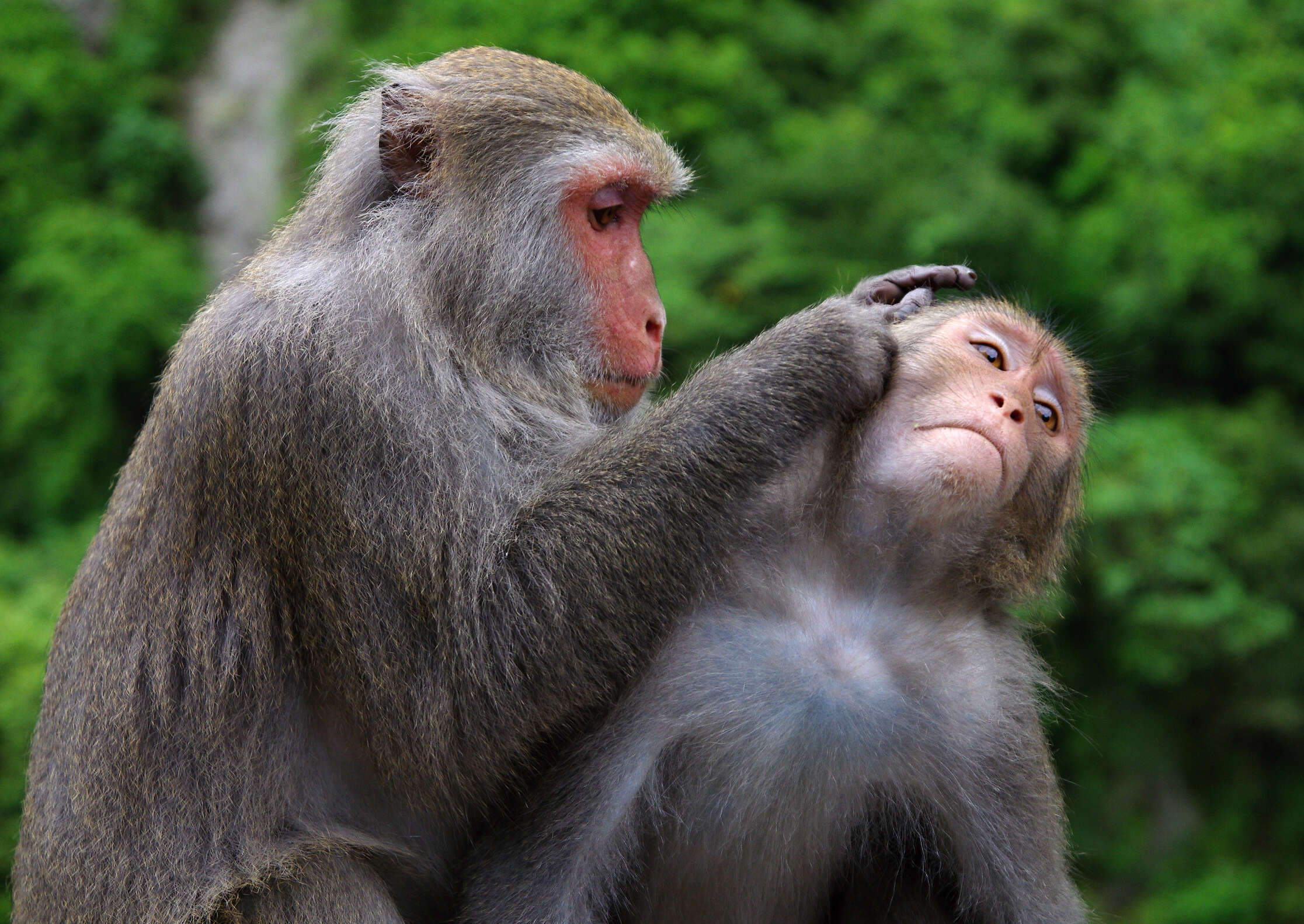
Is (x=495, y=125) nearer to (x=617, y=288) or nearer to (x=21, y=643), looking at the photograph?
(x=617, y=288)

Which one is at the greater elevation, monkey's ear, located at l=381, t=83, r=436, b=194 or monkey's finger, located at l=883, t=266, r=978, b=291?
monkey's ear, located at l=381, t=83, r=436, b=194

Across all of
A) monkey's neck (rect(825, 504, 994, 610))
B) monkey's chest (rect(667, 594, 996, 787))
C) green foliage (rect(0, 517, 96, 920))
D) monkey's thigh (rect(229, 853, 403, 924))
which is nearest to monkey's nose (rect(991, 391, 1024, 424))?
monkey's neck (rect(825, 504, 994, 610))

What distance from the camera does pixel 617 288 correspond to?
2773 mm

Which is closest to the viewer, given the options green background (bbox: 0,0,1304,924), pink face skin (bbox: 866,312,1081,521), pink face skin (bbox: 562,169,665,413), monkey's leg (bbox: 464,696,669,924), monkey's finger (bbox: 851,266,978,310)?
monkey's leg (bbox: 464,696,669,924)

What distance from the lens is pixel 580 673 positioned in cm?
236

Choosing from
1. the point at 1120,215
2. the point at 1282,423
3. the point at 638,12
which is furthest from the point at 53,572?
the point at 1282,423

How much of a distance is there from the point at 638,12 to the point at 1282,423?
5991 mm

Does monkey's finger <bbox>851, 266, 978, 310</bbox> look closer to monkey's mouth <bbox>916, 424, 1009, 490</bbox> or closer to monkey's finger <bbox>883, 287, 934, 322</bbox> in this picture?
monkey's finger <bbox>883, 287, 934, 322</bbox>

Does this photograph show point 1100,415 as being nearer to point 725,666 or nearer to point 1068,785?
point 725,666

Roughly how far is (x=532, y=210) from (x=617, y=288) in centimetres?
25

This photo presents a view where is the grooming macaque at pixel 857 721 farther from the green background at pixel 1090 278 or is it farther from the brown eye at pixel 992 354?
the green background at pixel 1090 278

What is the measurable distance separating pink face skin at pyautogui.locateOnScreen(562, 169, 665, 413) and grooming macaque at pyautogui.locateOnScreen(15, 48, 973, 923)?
63 millimetres

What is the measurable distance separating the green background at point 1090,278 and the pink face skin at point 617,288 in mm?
5057

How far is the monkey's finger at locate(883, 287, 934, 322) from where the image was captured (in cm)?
278
